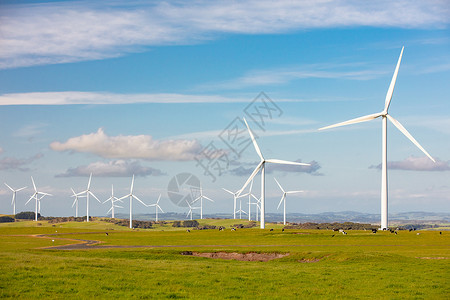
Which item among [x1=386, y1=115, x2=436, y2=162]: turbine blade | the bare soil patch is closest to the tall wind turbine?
[x1=386, y1=115, x2=436, y2=162]: turbine blade

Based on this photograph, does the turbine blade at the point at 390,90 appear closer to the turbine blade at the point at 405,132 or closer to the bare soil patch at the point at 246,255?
the turbine blade at the point at 405,132

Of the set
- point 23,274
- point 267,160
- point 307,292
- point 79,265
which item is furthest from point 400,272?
point 267,160

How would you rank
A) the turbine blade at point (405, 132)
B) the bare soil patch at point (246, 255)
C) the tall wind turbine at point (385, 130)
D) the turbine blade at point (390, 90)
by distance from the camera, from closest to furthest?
the bare soil patch at point (246, 255), the turbine blade at point (405, 132), the tall wind turbine at point (385, 130), the turbine blade at point (390, 90)

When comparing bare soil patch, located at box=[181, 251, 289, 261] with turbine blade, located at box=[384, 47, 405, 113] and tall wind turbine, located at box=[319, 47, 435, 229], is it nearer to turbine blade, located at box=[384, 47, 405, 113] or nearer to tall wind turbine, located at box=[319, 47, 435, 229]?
tall wind turbine, located at box=[319, 47, 435, 229]

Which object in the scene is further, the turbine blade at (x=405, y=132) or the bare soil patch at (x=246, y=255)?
the turbine blade at (x=405, y=132)

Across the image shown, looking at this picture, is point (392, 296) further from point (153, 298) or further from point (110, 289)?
point (110, 289)

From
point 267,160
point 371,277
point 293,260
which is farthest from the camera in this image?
point 267,160

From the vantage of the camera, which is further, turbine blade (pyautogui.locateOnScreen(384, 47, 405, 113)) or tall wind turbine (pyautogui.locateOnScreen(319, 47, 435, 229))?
turbine blade (pyautogui.locateOnScreen(384, 47, 405, 113))

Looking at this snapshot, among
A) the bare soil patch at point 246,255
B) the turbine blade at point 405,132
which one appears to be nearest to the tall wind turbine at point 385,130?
the turbine blade at point 405,132

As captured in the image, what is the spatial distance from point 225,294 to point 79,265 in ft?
42.6

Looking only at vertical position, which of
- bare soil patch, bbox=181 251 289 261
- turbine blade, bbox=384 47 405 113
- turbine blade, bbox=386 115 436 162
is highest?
turbine blade, bbox=384 47 405 113

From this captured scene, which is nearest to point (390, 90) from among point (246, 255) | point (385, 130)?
point (385, 130)

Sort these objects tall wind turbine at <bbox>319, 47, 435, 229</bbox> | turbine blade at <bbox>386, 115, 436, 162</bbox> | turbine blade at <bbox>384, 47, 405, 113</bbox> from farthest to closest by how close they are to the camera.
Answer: turbine blade at <bbox>384, 47, 405, 113</bbox> < tall wind turbine at <bbox>319, 47, 435, 229</bbox> < turbine blade at <bbox>386, 115, 436, 162</bbox>

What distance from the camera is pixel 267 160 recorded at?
115562 mm
